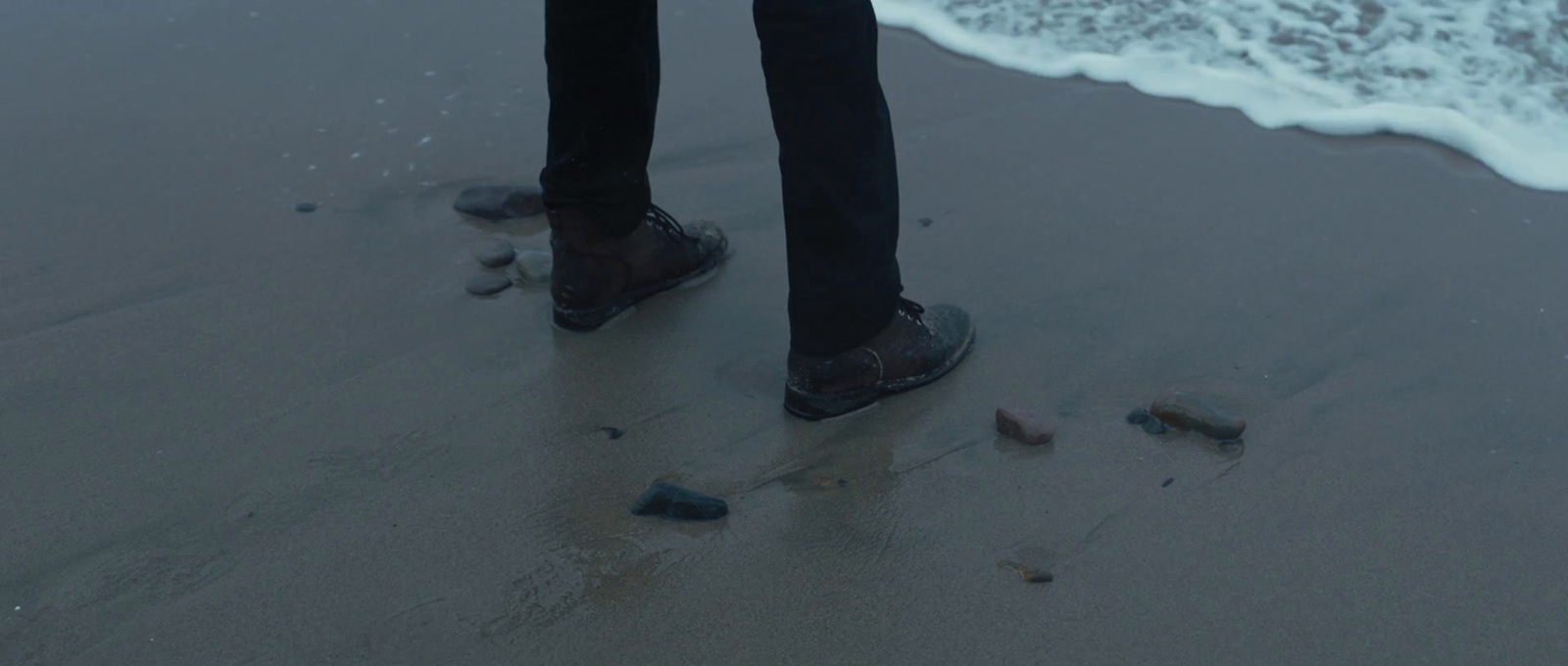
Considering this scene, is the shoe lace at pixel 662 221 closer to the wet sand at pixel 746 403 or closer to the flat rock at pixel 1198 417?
the wet sand at pixel 746 403

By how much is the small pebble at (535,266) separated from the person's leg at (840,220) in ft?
2.22

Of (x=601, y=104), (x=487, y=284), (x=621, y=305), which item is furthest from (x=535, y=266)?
(x=601, y=104)

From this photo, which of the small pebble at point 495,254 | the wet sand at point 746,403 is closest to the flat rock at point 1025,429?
the wet sand at point 746,403

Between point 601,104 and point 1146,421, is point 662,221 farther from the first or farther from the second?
point 1146,421

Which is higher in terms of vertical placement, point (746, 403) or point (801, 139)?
point (801, 139)

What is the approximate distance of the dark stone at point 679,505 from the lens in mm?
1912

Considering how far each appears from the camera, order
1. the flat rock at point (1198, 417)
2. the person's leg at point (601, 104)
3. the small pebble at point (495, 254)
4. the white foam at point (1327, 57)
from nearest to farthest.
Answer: the flat rock at point (1198, 417)
the person's leg at point (601, 104)
the small pebble at point (495, 254)
the white foam at point (1327, 57)

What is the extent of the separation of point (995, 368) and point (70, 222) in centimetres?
201

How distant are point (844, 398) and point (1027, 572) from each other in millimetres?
508

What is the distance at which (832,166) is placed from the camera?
1.98 metres

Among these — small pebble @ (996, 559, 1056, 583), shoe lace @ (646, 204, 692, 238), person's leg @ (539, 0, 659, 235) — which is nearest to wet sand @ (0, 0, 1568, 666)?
small pebble @ (996, 559, 1056, 583)

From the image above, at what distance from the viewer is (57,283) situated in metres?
2.55

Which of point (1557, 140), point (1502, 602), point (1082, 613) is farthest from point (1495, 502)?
point (1557, 140)

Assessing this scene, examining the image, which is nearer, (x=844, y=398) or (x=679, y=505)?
(x=679, y=505)
